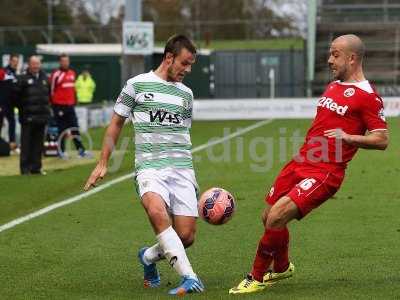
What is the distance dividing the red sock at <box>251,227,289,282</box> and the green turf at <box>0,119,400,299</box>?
0.66ft

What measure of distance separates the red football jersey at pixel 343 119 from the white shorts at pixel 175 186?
0.93 meters

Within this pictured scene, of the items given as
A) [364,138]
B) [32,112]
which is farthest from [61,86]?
[364,138]

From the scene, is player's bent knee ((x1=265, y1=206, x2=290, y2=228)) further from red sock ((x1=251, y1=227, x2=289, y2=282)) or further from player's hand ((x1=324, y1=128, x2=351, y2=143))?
player's hand ((x1=324, y1=128, x2=351, y2=143))

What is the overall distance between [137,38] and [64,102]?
1011cm

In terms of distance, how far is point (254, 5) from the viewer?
278ft

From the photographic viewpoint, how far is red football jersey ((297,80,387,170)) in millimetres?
7969

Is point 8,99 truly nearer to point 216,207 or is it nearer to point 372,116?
point 216,207

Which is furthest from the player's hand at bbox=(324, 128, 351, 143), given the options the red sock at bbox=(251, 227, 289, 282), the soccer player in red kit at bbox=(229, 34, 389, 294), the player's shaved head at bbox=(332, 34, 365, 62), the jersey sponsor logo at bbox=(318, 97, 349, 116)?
the red sock at bbox=(251, 227, 289, 282)

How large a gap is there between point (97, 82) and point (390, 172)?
30.0m

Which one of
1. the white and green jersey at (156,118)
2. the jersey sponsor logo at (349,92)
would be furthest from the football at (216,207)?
the jersey sponsor logo at (349,92)

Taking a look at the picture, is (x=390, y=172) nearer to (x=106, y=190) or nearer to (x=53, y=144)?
(x=106, y=190)

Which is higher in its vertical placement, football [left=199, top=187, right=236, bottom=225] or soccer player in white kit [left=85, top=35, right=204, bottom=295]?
soccer player in white kit [left=85, top=35, right=204, bottom=295]

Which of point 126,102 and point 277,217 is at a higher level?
point 126,102

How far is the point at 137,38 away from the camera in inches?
1240
